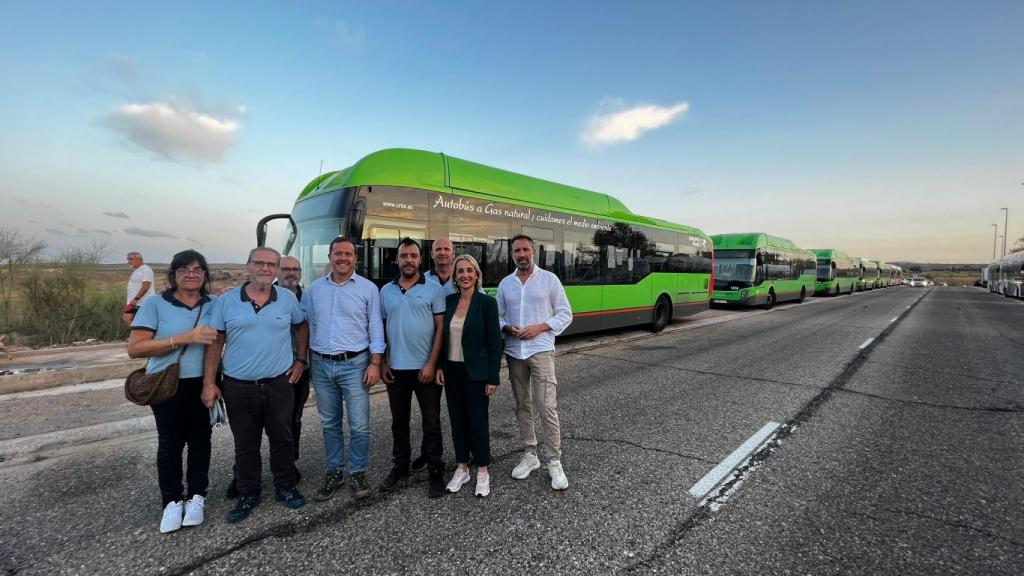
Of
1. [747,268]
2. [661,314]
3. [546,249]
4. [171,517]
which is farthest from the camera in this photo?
[747,268]

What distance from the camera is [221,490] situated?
10.6 feet

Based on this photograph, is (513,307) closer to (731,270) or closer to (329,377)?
(329,377)

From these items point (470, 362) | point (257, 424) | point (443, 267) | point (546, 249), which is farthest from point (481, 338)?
point (546, 249)

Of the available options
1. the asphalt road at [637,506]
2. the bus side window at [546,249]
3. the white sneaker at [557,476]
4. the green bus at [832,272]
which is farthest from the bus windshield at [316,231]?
the green bus at [832,272]

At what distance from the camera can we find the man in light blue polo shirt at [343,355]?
122 inches

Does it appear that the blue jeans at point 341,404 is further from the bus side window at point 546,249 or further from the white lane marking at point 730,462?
the bus side window at point 546,249

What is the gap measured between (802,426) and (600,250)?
6123 mm

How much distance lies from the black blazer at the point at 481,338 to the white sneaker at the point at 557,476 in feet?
2.65

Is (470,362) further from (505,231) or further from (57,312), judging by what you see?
(57,312)

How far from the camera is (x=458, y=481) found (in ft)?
10.5

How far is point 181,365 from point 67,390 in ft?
15.9

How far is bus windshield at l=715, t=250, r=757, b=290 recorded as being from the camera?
1805 centimetres

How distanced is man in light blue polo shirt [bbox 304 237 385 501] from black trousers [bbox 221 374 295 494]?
23 centimetres

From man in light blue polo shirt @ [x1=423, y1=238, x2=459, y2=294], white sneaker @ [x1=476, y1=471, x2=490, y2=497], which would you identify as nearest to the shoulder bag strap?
man in light blue polo shirt @ [x1=423, y1=238, x2=459, y2=294]
